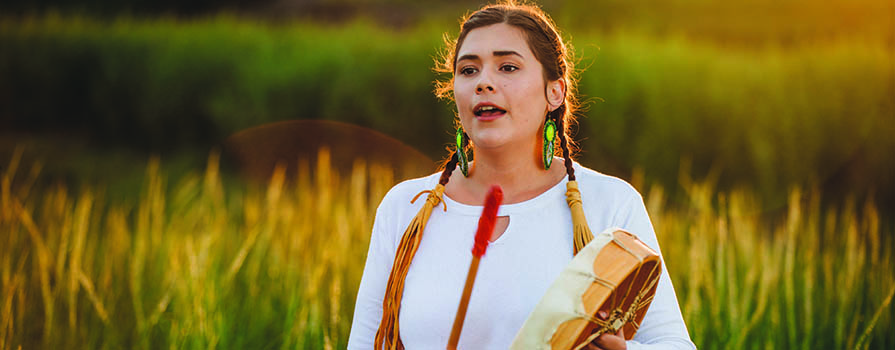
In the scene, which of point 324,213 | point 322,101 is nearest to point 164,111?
point 322,101

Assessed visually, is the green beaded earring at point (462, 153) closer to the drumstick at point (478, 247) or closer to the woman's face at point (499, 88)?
the woman's face at point (499, 88)

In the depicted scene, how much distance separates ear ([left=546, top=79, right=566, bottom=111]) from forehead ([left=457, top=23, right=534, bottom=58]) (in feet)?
0.41

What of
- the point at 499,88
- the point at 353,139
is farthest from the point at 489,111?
the point at 353,139

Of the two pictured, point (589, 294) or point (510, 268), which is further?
point (510, 268)

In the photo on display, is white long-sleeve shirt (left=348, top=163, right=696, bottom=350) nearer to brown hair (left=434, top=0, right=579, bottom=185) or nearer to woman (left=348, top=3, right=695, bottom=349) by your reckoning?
woman (left=348, top=3, right=695, bottom=349)

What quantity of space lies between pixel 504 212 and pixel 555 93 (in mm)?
369

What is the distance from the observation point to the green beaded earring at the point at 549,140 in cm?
179

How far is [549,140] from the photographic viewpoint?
1807 mm

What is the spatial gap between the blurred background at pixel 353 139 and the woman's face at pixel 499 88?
1700 mm

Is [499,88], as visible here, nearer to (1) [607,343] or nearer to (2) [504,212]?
(2) [504,212]

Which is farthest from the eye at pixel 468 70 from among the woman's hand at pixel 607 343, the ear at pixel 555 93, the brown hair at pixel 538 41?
the woman's hand at pixel 607 343

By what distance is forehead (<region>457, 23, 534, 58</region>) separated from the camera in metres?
1.73

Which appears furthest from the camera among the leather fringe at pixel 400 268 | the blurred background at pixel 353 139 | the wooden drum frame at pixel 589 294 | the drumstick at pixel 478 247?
the blurred background at pixel 353 139

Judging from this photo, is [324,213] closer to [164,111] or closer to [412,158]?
[412,158]
